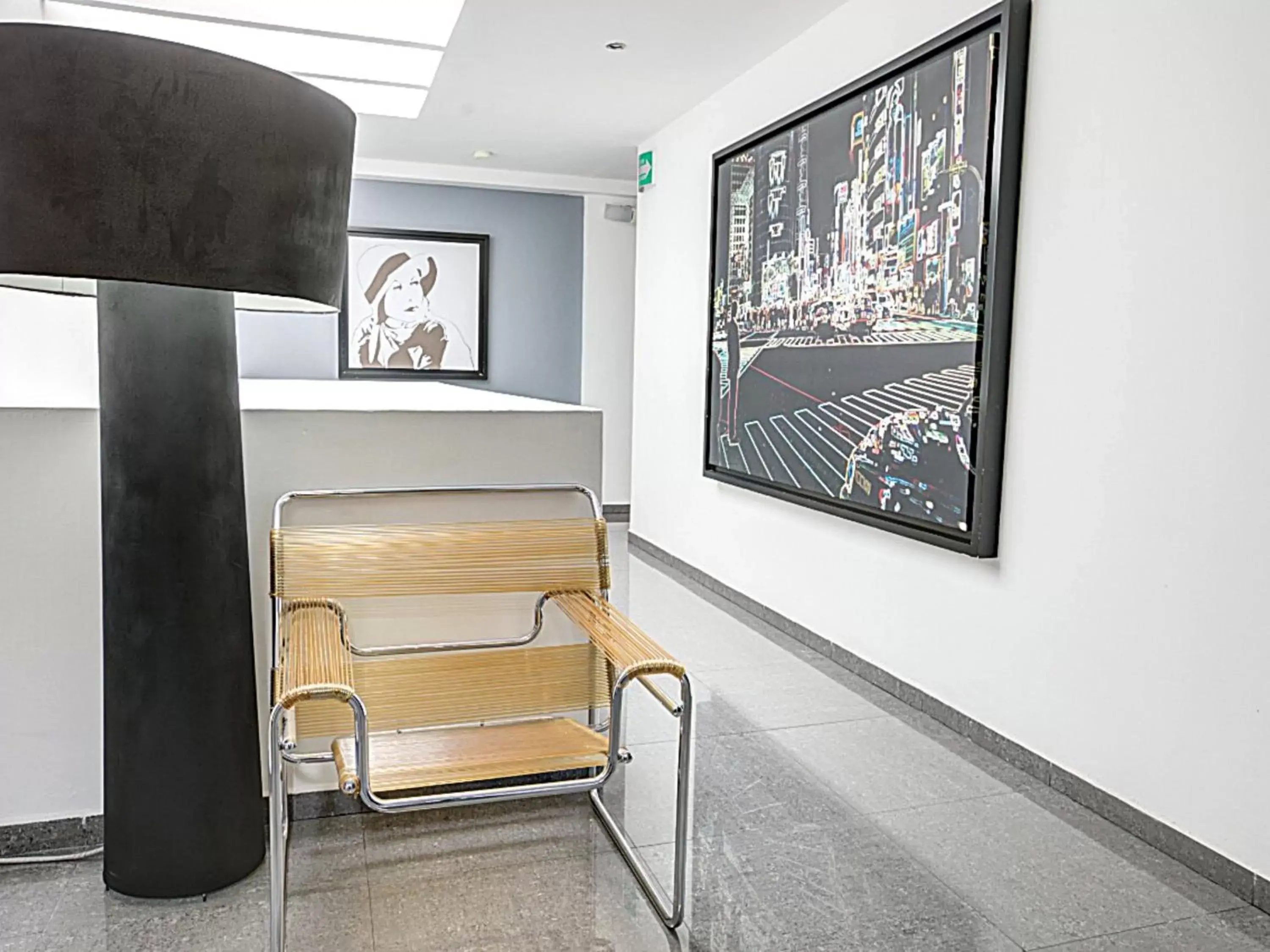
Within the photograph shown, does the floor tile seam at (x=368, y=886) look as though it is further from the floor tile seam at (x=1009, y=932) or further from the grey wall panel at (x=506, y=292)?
the grey wall panel at (x=506, y=292)

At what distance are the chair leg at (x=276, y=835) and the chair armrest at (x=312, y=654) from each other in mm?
54

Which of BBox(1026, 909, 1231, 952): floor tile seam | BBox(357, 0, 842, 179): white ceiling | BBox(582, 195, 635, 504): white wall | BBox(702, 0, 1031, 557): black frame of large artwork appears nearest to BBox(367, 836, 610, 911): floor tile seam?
BBox(1026, 909, 1231, 952): floor tile seam

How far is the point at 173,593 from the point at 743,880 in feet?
4.29

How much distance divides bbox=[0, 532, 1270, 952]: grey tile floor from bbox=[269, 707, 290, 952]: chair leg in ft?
0.59

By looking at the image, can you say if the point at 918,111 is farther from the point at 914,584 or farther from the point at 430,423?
the point at 430,423

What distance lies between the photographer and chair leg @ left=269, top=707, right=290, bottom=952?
168 cm

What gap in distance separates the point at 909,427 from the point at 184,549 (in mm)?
2213

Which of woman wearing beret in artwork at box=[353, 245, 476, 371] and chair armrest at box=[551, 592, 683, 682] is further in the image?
woman wearing beret in artwork at box=[353, 245, 476, 371]

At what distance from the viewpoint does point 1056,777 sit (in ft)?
8.86

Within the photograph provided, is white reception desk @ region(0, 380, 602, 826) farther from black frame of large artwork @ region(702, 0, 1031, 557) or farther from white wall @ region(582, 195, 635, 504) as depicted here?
white wall @ region(582, 195, 635, 504)

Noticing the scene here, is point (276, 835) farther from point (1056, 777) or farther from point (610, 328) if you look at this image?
point (610, 328)

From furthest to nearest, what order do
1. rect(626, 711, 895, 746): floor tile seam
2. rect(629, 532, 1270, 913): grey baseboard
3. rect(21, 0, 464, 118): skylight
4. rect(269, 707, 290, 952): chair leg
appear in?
rect(21, 0, 464, 118): skylight
rect(626, 711, 895, 746): floor tile seam
rect(629, 532, 1270, 913): grey baseboard
rect(269, 707, 290, 952): chair leg

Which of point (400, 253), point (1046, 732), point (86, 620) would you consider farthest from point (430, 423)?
point (400, 253)

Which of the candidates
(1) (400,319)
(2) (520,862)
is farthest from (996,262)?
(1) (400,319)
